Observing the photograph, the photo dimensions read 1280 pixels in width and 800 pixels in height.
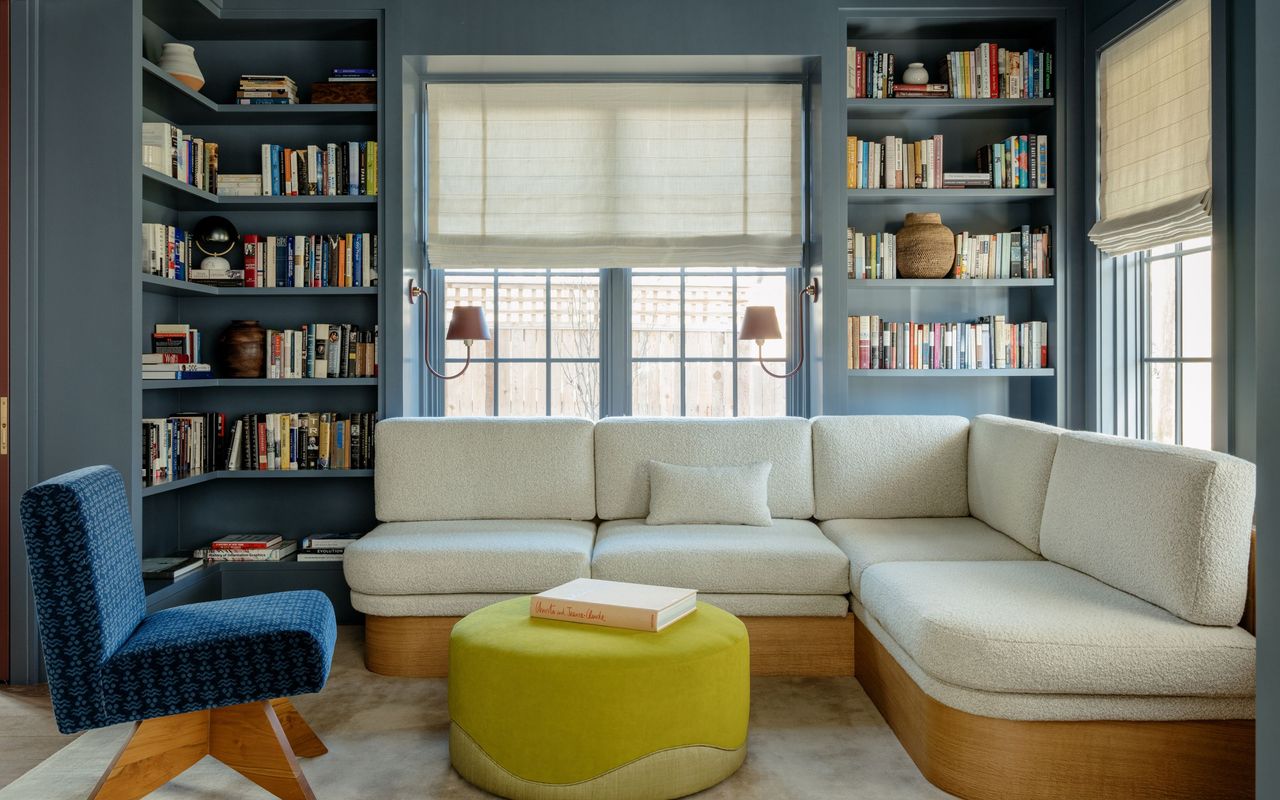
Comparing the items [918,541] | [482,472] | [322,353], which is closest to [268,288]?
[322,353]

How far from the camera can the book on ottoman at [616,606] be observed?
7.80ft

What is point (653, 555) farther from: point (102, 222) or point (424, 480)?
point (102, 222)

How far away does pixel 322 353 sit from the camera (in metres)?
4.05

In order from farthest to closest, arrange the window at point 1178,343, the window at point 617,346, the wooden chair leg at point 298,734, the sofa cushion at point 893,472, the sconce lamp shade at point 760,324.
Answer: the window at point 617,346 < the sconce lamp shade at point 760,324 < the sofa cushion at point 893,472 < the window at point 1178,343 < the wooden chair leg at point 298,734

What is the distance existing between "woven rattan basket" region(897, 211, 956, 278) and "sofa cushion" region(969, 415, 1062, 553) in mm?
783

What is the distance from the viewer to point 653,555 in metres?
3.12

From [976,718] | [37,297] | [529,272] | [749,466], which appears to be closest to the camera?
[976,718]

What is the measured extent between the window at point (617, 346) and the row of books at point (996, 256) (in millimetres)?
791

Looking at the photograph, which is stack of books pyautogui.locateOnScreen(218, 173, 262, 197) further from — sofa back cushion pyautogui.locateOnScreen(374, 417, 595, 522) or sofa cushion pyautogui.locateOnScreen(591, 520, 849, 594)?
sofa cushion pyautogui.locateOnScreen(591, 520, 849, 594)

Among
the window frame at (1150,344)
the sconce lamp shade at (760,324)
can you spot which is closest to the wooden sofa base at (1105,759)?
the window frame at (1150,344)

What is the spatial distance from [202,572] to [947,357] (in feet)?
11.0

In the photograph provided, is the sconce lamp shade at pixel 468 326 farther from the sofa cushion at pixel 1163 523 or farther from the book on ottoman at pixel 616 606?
the sofa cushion at pixel 1163 523

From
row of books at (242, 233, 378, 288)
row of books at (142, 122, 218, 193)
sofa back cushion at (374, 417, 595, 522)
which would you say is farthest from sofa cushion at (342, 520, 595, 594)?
row of books at (142, 122, 218, 193)

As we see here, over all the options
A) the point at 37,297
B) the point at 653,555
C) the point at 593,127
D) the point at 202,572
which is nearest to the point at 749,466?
the point at 653,555
